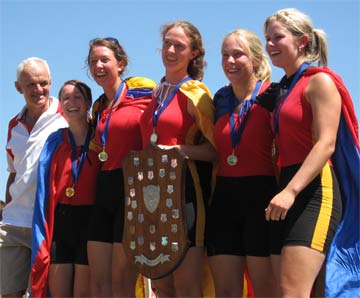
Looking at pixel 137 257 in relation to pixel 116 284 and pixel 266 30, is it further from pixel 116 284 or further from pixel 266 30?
pixel 266 30

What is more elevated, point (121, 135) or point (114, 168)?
point (121, 135)

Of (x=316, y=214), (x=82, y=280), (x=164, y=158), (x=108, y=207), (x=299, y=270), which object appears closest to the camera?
(x=299, y=270)

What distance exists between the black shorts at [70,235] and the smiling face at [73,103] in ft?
2.66

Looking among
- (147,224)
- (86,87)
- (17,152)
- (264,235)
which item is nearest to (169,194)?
(147,224)

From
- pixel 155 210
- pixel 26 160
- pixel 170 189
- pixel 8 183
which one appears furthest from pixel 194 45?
pixel 8 183

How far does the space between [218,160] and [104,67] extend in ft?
4.61

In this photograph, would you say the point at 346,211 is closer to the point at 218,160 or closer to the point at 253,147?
the point at 253,147

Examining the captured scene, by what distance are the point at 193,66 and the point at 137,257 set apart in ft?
5.34

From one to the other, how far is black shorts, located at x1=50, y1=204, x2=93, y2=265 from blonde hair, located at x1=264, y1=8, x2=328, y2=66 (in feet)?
7.86

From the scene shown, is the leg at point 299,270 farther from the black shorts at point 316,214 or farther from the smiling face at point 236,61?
the smiling face at point 236,61

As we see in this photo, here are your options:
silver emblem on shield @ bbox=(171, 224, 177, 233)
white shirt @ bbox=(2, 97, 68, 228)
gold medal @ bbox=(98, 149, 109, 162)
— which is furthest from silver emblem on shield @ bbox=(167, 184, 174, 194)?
white shirt @ bbox=(2, 97, 68, 228)

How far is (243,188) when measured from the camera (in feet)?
16.0

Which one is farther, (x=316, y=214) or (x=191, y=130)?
(x=191, y=130)

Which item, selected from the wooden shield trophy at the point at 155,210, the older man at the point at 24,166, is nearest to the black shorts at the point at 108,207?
the wooden shield trophy at the point at 155,210
